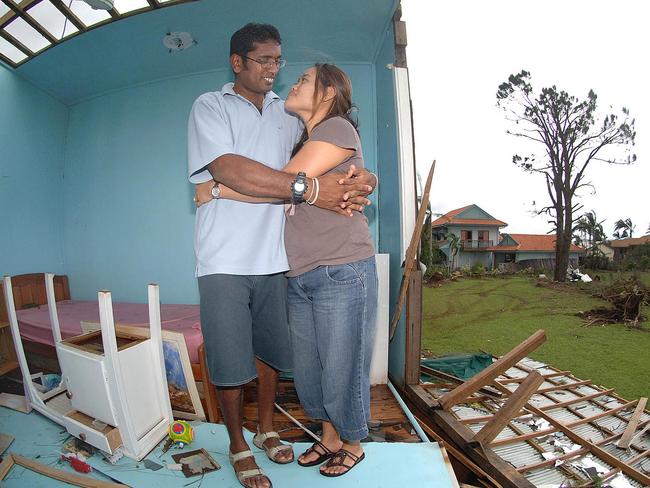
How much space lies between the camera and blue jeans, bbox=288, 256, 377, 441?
1172 mm

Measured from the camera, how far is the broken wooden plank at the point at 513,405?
212cm

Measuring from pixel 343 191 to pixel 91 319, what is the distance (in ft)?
7.66

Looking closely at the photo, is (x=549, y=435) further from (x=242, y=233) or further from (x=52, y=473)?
(x=52, y=473)

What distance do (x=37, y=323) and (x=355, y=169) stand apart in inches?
106

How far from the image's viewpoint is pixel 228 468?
1.43 meters

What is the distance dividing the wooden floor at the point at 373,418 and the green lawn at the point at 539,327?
6751 millimetres

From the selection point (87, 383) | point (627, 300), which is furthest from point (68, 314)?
point (627, 300)

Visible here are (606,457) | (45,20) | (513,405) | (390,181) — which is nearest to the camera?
(513,405)

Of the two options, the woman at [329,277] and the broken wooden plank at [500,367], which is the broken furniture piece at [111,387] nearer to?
the woman at [329,277]

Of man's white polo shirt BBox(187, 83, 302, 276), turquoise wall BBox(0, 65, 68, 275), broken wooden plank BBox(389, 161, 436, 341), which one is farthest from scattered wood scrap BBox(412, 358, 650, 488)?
turquoise wall BBox(0, 65, 68, 275)

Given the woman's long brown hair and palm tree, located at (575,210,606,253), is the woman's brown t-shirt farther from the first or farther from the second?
palm tree, located at (575,210,606,253)

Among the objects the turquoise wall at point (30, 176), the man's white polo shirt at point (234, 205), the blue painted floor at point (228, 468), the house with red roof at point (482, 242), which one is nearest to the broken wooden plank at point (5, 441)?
the blue painted floor at point (228, 468)

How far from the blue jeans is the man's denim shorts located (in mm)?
145

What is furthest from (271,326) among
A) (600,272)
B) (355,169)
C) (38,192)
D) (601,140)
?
(600,272)
